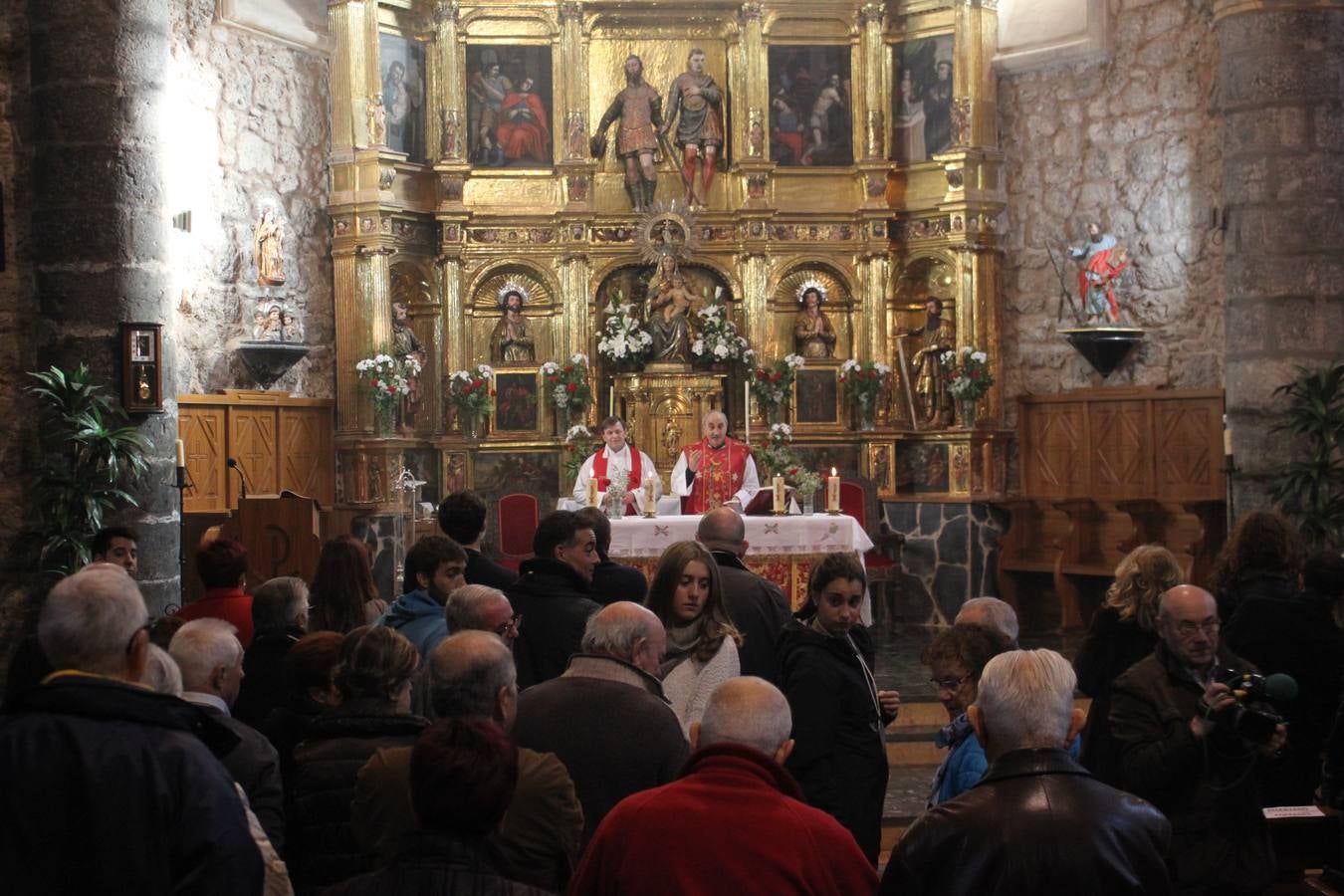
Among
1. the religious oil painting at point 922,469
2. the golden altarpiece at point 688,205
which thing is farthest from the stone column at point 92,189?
the religious oil painting at point 922,469

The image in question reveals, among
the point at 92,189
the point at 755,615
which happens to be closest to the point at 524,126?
the point at 92,189

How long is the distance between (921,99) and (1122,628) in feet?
39.8

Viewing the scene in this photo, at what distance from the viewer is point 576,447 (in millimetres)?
15859

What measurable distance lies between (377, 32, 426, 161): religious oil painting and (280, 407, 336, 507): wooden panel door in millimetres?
2854

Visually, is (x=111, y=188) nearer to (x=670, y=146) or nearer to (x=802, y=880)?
(x=670, y=146)

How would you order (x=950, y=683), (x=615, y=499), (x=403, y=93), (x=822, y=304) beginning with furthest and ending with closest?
(x=822, y=304) < (x=403, y=93) < (x=615, y=499) < (x=950, y=683)

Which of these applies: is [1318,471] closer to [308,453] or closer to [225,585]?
[225,585]

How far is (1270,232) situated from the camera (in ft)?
42.3

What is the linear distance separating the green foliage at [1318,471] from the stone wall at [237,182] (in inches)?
347

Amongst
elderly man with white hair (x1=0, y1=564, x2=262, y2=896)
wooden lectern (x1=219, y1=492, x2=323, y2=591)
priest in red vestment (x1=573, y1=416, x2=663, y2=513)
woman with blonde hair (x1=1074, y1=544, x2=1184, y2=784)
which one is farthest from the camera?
priest in red vestment (x1=573, y1=416, x2=663, y2=513)

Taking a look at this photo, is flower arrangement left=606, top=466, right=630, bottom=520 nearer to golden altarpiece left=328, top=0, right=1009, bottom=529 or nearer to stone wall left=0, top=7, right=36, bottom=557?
golden altarpiece left=328, top=0, right=1009, bottom=529

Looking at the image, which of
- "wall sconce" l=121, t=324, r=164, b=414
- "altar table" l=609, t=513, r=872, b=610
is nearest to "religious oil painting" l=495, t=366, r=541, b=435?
"altar table" l=609, t=513, r=872, b=610

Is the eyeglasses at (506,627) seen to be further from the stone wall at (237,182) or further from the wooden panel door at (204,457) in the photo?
the stone wall at (237,182)

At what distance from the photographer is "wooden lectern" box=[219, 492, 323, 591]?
12023 mm
